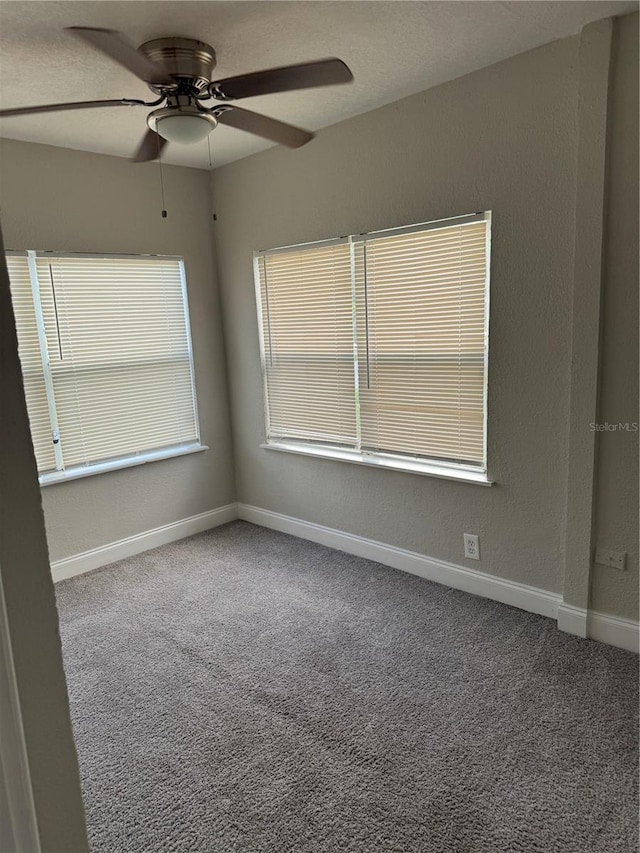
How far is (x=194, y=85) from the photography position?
2.09 meters

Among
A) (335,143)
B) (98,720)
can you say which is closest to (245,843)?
(98,720)

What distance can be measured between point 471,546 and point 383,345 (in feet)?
3.96

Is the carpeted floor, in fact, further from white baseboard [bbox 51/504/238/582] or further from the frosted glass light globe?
the frosted glass light globe

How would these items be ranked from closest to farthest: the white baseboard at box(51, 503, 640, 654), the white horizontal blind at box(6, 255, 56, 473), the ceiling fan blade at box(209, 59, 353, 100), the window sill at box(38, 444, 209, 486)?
the ceiling fan blade at box(209, 59, 353, 100) → the white baseboard at box(51, 503, 640, 654) → the white horizontal blind at box(6, 255, 56, 473) → the window sill at box(38, 444, 209, 486)

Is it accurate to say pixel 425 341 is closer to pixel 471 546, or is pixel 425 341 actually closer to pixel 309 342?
pixel 309 342

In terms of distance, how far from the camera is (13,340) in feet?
2.35

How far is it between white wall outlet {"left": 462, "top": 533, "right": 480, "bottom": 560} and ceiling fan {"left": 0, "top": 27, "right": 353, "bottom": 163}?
209 centimetres

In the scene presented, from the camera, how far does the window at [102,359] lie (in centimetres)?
323

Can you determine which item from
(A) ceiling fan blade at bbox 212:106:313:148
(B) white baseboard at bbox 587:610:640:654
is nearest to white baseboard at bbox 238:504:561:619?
(B) white baseboard at bbox 587:610:640:654

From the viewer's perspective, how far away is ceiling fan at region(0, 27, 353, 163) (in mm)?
1832

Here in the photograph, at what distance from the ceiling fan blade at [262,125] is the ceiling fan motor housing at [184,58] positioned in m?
0.13

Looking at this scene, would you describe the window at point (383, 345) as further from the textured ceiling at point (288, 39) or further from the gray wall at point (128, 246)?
the textured ceiling at point (288, 39)

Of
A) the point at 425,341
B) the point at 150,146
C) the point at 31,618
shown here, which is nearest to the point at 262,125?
the point at 150,146

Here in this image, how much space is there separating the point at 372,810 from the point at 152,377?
9.33ft
